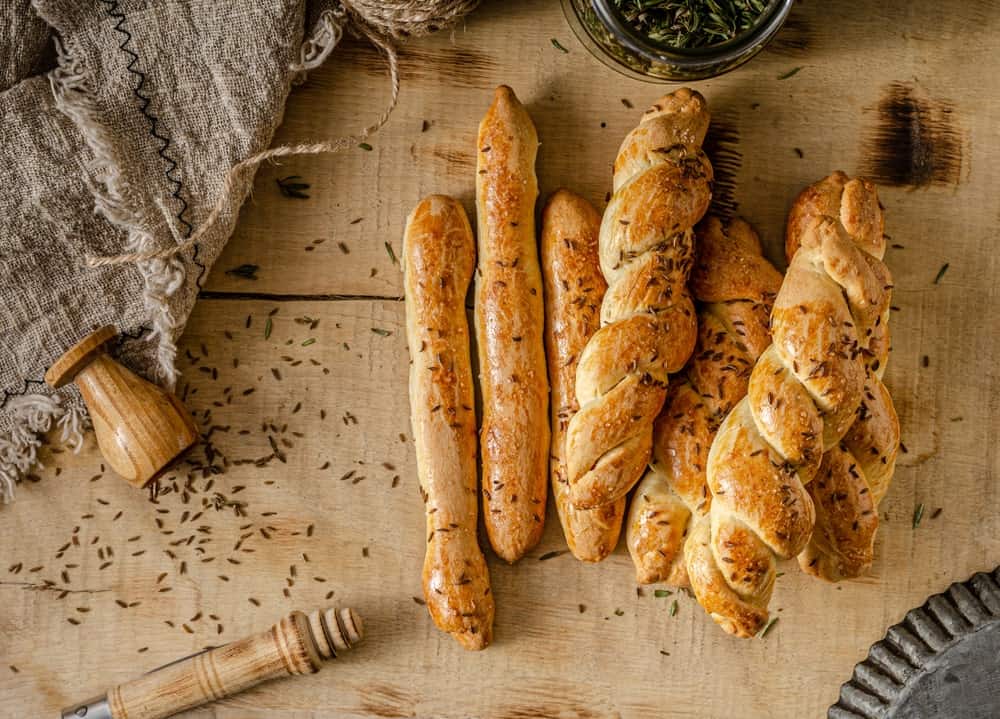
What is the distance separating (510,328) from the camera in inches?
62.6

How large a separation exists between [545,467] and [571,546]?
157mm

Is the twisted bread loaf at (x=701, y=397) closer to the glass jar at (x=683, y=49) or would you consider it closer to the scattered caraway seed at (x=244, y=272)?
the glass jar at (x=683, y=49)

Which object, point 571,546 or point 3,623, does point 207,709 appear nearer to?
point 3,623

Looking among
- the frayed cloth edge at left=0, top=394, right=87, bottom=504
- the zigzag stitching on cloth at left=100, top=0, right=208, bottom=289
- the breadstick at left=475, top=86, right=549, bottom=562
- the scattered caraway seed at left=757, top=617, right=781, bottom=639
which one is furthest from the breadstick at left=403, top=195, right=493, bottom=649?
the frayed cloth edge at left=0, top=394, right=87, bottom=504

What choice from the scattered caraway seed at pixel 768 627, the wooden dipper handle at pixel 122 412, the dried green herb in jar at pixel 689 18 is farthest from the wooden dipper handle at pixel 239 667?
the dried green herb in jar at pixel 689 18

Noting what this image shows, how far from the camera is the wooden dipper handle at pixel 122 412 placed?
5.11ft

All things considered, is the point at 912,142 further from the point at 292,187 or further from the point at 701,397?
the point at 292,187

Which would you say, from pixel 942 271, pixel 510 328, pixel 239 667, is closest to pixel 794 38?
pixel 942 271

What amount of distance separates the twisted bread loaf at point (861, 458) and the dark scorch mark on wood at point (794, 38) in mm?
312

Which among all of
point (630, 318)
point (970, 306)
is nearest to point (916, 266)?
point (970, 306)

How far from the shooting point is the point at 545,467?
1.62m

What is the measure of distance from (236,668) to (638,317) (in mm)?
980

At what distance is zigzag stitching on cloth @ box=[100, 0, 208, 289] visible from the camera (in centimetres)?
160

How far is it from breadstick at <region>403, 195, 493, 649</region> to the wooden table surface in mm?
91
